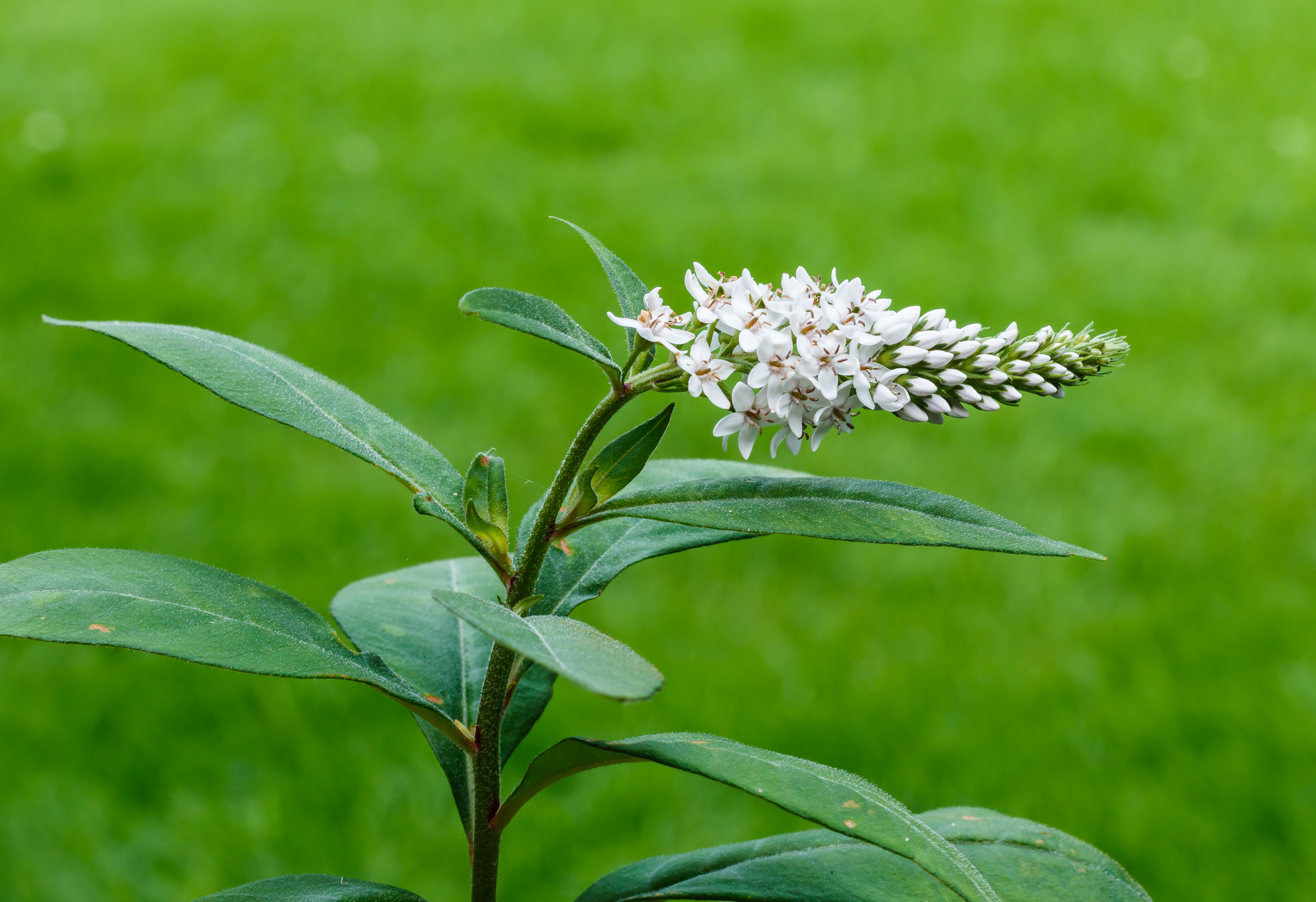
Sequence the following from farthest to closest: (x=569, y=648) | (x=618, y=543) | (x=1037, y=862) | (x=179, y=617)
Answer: (x=618, y=543) < (x=1037, y=862) < (x=179, y=617) < (x=569, y=648)

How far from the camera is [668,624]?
4.07m

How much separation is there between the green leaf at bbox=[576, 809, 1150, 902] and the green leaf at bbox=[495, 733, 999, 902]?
0.64 ft

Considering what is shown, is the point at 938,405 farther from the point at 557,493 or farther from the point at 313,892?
the point at 313,892

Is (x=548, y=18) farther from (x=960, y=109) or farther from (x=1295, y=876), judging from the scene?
(x=1295, y=876)

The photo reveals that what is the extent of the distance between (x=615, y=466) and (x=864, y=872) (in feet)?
1.77

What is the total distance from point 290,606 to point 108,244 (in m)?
4.97

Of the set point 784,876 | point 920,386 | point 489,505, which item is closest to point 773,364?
point 920,386

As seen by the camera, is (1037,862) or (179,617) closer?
(179,617)

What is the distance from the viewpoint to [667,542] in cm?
152

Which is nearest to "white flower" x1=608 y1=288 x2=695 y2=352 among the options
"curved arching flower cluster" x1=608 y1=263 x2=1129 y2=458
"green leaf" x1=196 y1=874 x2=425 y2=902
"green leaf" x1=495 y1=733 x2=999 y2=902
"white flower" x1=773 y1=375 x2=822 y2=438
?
"curved arching flower cluster" x1=608 y1=263 x2=1129 y2=458

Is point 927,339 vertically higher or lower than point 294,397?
higher

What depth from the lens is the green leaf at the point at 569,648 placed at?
3.05 ft

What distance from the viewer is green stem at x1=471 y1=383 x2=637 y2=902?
3.99ft

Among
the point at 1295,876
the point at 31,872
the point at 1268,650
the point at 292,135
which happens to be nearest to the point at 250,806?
the point at 31,872
